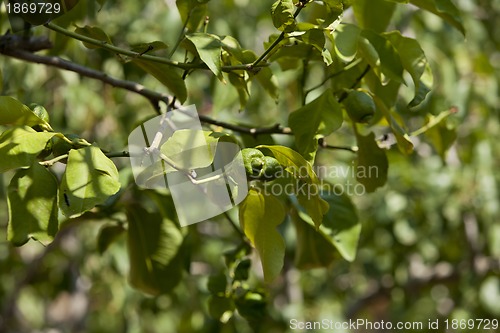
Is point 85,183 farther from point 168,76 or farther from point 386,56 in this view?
point 386,56

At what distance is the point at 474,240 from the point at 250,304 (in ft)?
4.54

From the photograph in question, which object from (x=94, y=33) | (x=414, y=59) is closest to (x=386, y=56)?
(x=414, y=59)

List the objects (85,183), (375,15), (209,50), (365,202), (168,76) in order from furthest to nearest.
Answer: (365,202) < (375,15) < (168,76) < (209,50) < (85,183)

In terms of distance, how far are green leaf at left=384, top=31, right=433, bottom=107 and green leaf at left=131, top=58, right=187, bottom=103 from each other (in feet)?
0.85

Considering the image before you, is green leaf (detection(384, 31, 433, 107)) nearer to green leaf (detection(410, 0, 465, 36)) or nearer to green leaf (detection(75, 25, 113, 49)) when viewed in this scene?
green leaf (detection(410, 0, 465, 36))

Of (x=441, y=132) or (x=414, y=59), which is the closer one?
(x=414, y=59)

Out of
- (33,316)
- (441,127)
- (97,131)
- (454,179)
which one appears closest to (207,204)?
(441,127)

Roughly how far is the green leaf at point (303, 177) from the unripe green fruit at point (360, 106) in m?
0.10

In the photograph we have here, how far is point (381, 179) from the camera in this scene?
0.93 metres

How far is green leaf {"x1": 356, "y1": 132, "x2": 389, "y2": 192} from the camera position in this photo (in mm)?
914

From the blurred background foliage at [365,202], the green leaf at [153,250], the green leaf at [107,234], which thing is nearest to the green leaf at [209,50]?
the green leaf at [153,250]

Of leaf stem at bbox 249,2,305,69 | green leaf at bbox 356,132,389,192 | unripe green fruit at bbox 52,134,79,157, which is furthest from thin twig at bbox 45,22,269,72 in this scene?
green leaf at bbox 356,132,389,192

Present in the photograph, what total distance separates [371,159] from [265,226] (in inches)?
8.2

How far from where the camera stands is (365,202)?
2799 millimetres
